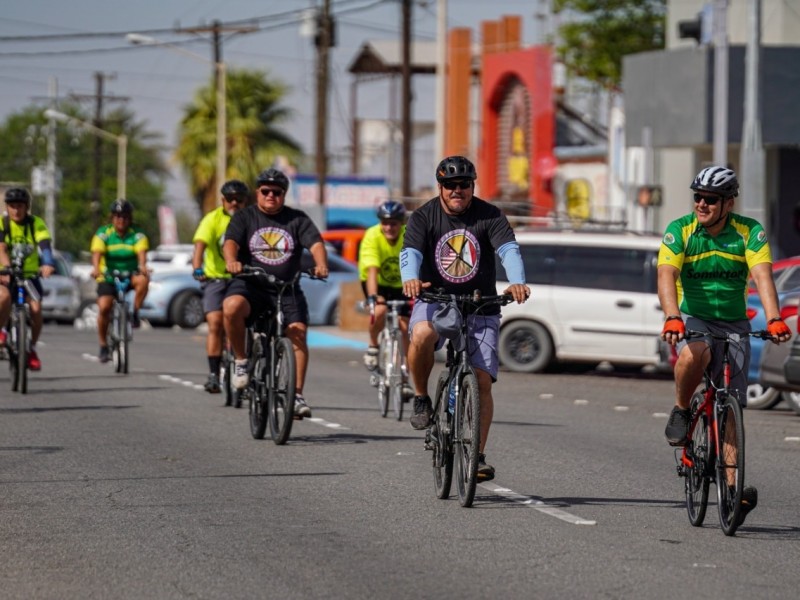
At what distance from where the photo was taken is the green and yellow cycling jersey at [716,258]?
28.5ft

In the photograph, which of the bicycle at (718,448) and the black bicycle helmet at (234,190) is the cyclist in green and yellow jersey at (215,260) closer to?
the black bicycle helmet at (234,190)

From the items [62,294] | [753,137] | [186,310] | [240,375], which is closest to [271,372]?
[240,375]

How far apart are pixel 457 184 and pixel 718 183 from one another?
1.51 metres

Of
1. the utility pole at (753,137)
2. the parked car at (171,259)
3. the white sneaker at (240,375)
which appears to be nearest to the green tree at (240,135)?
the parked car at (171,259)

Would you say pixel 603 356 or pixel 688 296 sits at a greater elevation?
pixel 688 296

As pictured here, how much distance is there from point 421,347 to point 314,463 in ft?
6.42

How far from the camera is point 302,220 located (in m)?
12.8

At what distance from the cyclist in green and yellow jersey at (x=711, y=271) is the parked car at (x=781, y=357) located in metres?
6.25

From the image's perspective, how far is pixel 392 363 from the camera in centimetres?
1473

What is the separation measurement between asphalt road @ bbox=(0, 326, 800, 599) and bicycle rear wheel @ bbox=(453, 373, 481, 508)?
165 millimetres

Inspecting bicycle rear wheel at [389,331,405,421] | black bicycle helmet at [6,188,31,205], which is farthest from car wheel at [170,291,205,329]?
bicycle rear wheel at [389,331,405,421]

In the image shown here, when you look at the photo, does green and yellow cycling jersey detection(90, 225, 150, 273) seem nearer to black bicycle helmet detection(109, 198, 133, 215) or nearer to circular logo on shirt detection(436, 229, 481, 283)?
black bicycle helmet detection(109, 198, 133, 215)

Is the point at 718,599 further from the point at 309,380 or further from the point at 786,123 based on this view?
the point at 786,123

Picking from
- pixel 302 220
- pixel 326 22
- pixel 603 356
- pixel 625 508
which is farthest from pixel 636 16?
pixel 625 508
